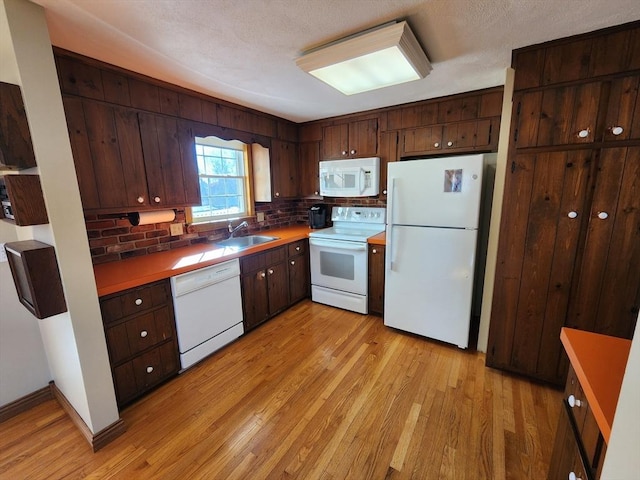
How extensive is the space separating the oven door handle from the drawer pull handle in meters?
1.95

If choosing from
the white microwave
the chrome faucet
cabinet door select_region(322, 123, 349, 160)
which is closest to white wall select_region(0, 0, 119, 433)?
the chrome faucet

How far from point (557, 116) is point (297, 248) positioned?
97.1 inches

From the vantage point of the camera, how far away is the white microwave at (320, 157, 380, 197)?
3039 millimetres

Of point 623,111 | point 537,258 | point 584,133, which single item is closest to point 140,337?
point 537,258

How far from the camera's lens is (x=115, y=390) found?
1731 millimetres

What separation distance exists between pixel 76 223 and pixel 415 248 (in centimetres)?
236

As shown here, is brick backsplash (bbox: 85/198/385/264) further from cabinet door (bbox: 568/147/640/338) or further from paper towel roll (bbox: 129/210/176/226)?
cabinet door (bbox: 568/147/640/338)

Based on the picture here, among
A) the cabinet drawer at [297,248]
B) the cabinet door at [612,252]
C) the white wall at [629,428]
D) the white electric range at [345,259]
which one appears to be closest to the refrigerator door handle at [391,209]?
the white electric range at [345,259]

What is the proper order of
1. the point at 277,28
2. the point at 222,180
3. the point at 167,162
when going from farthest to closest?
the point at 222,180, the point at 167,162, the point at 277,28

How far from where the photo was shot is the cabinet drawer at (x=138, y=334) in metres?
1.69

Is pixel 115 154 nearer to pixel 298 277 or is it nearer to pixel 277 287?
pixel 277 287

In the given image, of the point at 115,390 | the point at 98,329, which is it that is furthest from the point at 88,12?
the point at 115,390

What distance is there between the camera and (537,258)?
1.83 meters

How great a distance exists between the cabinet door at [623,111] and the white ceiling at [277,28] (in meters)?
0.32
